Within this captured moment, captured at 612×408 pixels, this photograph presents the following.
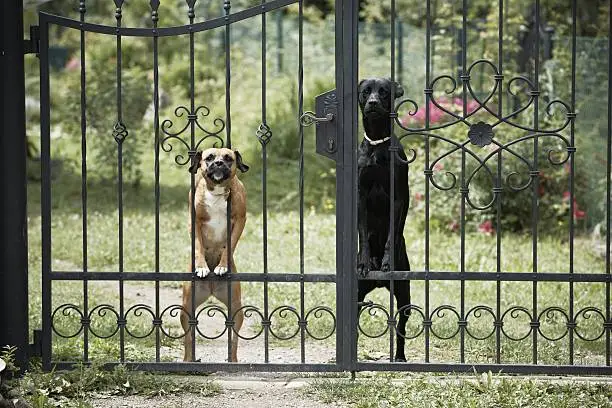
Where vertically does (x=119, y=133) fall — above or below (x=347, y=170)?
above

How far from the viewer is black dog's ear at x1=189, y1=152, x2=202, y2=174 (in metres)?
5.96

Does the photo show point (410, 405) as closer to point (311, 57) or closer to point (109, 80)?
point (109, 80)

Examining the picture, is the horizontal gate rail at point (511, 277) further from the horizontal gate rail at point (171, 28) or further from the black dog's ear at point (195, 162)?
the horizontal gate rail at point (171, 28)

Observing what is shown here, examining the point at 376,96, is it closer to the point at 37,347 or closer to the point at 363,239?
the point at 363,239

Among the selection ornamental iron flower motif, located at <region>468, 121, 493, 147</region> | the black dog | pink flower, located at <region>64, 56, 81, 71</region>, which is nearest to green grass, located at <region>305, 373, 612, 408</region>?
the black dog

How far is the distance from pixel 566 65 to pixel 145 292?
5948 millimetres

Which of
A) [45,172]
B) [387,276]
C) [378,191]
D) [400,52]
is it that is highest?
[400,52]

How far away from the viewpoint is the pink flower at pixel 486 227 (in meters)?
11.7

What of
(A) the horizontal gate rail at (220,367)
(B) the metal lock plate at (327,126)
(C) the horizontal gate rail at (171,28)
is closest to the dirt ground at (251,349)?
(A) the horizontal gate rail at (220,367)

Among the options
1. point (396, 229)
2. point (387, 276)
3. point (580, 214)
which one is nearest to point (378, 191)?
point (396, 229)

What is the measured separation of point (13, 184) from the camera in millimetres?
5926

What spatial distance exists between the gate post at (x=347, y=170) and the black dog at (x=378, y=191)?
→ 11 centimetres

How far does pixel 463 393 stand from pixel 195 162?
1981 mm

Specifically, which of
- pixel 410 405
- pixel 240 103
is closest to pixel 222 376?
pixel 410 405
